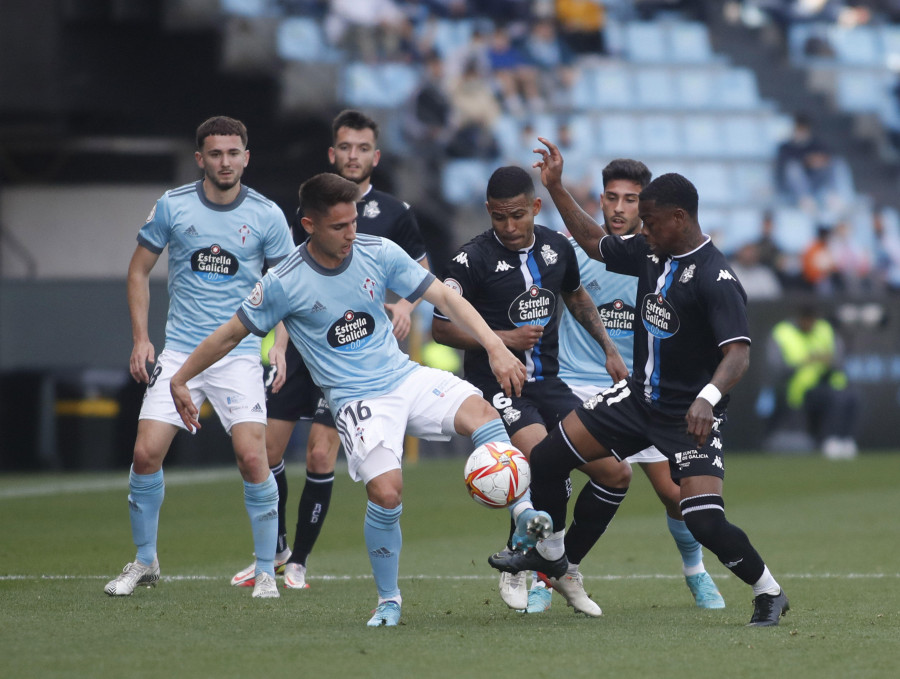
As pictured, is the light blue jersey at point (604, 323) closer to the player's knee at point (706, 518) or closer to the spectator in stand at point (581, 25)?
the player's knee at point (706, 518)

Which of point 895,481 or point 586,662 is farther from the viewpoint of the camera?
point 895,481

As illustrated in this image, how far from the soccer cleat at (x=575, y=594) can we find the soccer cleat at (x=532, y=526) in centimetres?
64

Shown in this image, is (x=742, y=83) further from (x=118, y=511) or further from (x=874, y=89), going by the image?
(x=118, y=511)

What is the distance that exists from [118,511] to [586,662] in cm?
751

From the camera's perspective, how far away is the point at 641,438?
6836mm

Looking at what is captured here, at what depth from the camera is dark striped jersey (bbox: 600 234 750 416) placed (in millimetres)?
6496

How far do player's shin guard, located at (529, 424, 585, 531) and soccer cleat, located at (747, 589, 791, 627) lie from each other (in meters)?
1.05

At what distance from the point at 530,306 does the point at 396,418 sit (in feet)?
3.83

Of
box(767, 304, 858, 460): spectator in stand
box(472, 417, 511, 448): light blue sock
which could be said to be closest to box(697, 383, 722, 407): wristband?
box(472, 417, 511, 448): light blue sock

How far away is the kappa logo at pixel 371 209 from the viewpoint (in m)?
8.70

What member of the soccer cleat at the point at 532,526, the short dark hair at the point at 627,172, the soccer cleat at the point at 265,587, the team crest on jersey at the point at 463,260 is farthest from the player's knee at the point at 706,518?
the soccer cleat at the point at 265,587

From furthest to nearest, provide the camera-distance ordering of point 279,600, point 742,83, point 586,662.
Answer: point 742,83
point 279,600
point 586,662

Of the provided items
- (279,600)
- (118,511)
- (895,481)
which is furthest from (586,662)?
(895,481)

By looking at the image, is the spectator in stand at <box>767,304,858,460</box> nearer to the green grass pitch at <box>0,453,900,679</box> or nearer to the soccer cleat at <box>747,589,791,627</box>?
the green grass pitch at <box>0,453,900,679</box>
